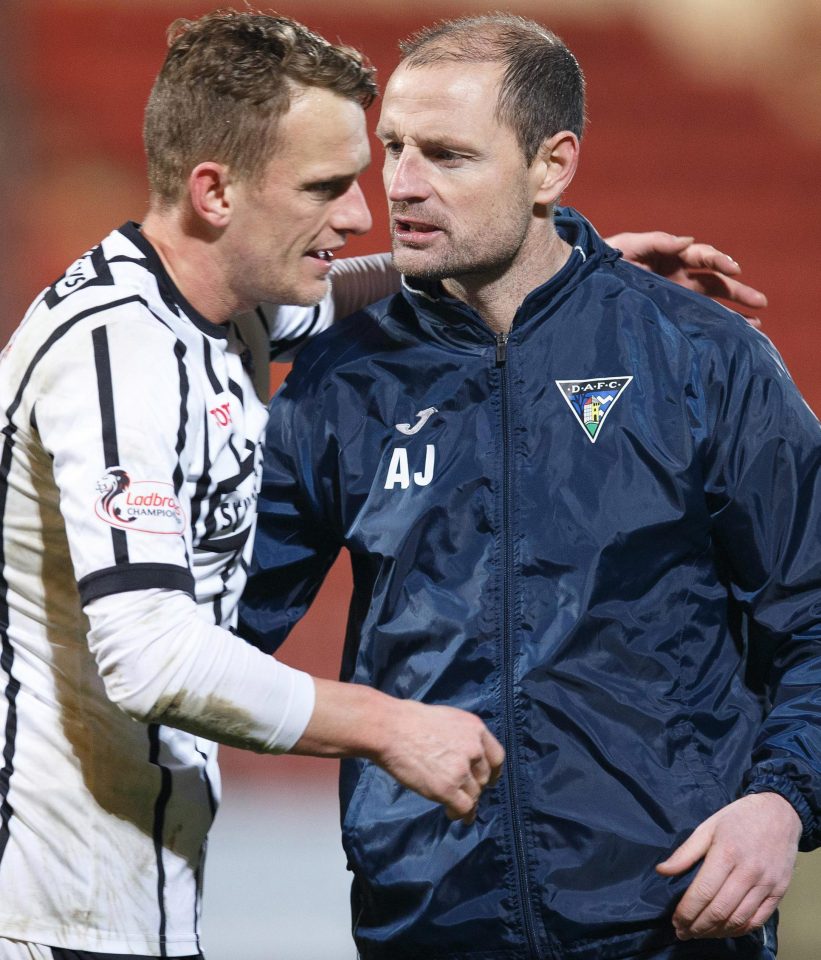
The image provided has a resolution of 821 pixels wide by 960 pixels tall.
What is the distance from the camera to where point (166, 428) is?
1.43 m

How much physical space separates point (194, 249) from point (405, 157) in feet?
1.01

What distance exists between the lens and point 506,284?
1793 mm

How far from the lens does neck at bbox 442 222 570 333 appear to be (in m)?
1.79

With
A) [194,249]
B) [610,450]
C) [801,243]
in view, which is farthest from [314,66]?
[801,243]

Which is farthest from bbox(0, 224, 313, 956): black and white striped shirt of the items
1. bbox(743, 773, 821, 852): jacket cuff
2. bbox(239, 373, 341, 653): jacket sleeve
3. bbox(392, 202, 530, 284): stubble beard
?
bbox(743, 773, 821, 852): jacket cuff

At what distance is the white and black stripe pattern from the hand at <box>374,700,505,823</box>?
0.84 ft

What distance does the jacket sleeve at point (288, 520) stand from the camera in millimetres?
1780

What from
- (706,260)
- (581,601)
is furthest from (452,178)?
(581,601)

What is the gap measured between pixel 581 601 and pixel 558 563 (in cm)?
5

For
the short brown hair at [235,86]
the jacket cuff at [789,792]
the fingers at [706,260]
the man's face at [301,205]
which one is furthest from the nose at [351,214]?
the jacket cuff at [789,792]

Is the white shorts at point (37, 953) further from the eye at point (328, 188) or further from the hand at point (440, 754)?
the eye at point (328, 188)

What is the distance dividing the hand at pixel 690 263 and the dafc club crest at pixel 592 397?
38 centimetres

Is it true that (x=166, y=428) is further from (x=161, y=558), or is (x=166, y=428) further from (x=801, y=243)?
(x=801, y=243)

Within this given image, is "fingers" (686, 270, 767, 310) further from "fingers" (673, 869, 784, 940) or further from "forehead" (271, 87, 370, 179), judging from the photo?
"fingers" (673, 869, 784, 940)
